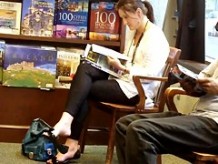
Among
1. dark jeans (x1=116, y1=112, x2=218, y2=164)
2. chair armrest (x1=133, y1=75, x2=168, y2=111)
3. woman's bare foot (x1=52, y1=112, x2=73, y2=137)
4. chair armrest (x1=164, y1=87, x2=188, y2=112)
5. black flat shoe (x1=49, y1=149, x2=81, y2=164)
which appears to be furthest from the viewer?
black flat shoe (x1=49, y1=149, x2=81, y2=164)

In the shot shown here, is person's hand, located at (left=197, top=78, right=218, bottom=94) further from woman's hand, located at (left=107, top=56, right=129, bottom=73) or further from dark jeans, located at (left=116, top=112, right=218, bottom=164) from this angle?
woman's hand, located at (left=107, top=56, right=129, bottom=73)

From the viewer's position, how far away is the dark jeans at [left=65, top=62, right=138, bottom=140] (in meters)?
2.61

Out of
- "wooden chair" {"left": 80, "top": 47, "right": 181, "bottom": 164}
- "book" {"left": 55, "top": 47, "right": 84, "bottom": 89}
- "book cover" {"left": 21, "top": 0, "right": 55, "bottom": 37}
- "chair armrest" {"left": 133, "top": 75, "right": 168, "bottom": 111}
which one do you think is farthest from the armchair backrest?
"book cover" {"left": 21, "top": 0, "right": 55, "bottom": 37}

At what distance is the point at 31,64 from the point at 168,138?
151 cm

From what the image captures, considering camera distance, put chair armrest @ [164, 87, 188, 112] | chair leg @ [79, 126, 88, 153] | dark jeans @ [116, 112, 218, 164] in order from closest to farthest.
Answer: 1. dark jeans @ [116, 112, 218, 164]
2. chair armrest @ [164, 87, 188, 112]
3. chair leg @ [79, 126, 88, 153]

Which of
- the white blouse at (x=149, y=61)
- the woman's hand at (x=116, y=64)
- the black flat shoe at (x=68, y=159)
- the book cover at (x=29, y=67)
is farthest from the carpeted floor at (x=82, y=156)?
the woman's hand at (x=116, y=64)

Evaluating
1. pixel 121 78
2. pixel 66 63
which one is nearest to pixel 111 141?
pixel 121 78

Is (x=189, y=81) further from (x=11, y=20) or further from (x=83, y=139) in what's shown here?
(x=11, y=20)

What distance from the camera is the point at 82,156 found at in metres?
2.94

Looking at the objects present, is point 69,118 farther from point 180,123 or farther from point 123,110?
point 180,123

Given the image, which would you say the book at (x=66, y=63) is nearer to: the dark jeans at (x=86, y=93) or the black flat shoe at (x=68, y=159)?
the dark jeans at (x=86, y=93)

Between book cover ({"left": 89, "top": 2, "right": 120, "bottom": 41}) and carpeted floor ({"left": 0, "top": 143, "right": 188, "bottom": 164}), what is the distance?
815 mm

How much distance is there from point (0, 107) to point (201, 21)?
160cm

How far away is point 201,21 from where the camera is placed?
314cm
